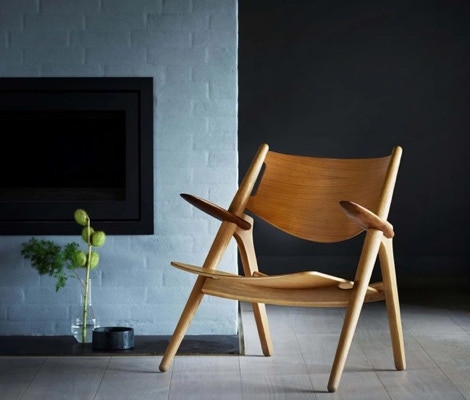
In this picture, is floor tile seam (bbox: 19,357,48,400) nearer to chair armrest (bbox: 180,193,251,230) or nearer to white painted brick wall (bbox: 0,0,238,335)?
white painted brick wall (bbox: 0,0,238,335)

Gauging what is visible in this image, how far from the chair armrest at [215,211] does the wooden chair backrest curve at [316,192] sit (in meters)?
0.21

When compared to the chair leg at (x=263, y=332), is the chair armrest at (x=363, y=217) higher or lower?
higher

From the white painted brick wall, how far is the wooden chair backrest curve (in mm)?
361

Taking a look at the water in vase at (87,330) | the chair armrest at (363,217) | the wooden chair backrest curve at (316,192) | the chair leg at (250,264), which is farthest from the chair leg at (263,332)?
the water in vase at (87,330)

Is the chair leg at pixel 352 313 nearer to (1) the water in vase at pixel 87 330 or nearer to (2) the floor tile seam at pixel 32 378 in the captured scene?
(2) the floor tile seam at pixel 32 378

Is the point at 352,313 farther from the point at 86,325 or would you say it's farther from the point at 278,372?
the point at 86,325

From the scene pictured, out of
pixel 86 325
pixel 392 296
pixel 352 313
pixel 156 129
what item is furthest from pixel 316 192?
pixel 86 325

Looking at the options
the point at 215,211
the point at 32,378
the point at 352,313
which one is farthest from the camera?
the point at 215,211

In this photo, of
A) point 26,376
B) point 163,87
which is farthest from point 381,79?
point 26,376

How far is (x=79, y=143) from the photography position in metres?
4.21

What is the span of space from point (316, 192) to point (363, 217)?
1.89ft

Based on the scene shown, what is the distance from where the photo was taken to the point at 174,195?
13.4 ft

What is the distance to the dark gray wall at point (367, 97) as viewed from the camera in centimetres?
570

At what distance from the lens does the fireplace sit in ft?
13.3
